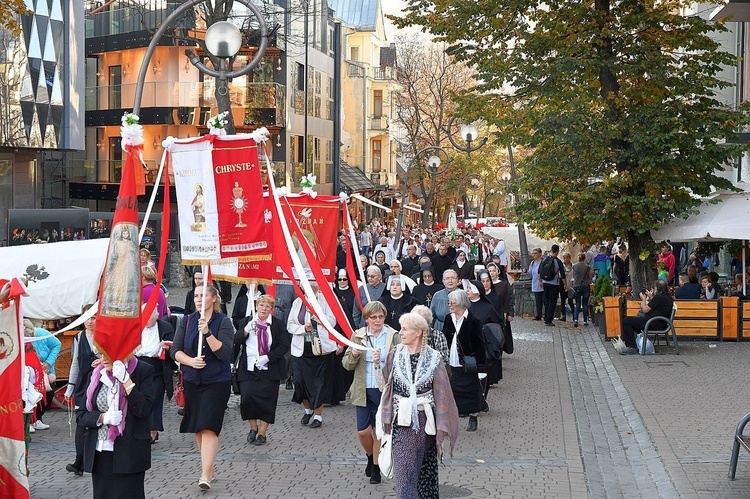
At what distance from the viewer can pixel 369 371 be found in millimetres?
9977

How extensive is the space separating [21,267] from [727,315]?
13.4m

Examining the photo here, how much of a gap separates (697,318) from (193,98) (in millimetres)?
29244

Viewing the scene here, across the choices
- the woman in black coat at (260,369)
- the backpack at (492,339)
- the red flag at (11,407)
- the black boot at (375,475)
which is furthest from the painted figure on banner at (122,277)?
the backpack at (492,339)

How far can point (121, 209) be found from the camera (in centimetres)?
780

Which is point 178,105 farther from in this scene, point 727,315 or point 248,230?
point 248,230

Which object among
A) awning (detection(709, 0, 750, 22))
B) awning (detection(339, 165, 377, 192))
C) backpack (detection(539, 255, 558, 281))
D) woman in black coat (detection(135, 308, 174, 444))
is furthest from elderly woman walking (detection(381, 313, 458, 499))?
awning (detection(339, 165, 377, 192))

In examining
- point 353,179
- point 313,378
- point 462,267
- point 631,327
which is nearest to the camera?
point 313,378

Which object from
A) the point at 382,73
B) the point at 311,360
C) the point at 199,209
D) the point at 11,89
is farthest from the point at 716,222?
the point at 382,73

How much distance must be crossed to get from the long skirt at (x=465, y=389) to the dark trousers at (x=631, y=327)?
8365mm

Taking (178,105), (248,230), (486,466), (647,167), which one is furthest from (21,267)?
(178,105)

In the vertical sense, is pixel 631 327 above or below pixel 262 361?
below

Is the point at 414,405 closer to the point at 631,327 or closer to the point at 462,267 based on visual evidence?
the point at 631,327

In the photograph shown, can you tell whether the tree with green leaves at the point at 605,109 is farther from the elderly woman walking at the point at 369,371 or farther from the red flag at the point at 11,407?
the red flag at the point at 11,407

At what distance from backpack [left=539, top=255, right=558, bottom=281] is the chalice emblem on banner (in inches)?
631
